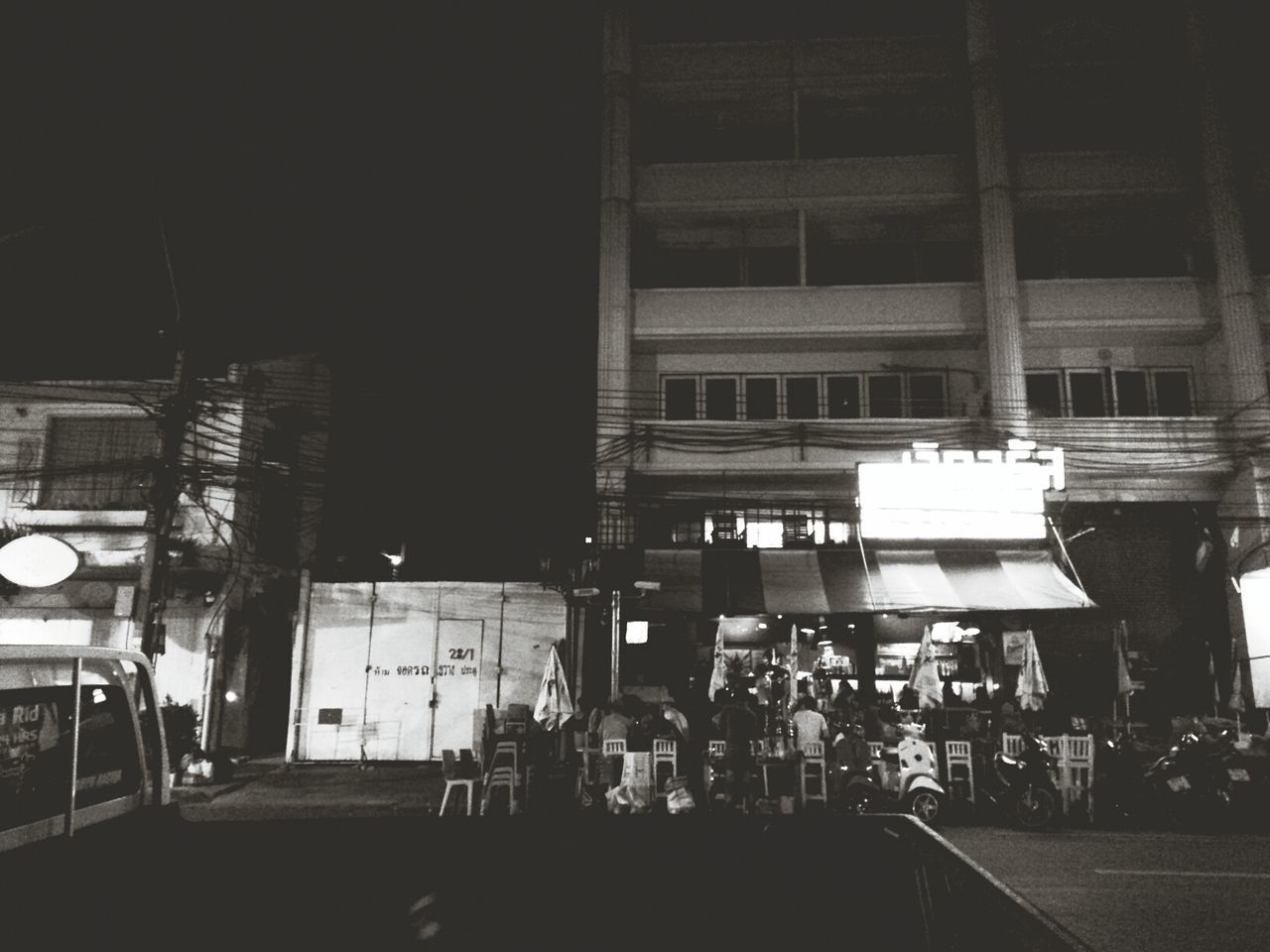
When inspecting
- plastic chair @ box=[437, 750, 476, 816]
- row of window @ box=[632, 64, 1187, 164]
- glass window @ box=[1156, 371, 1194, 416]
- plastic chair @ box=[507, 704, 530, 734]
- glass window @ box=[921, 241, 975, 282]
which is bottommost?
plastic chair @ box=[437, 750, 476, 816]

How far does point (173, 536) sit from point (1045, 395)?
20350 millimetres

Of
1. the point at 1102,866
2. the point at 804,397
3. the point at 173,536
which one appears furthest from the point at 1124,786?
the point at 173,536

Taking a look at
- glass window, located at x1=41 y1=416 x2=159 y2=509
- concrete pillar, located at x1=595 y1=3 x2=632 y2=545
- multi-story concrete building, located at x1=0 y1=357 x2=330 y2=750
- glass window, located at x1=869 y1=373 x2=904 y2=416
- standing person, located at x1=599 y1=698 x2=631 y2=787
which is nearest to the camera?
standing person, located at x1=599 y1=698 x2=631 y2=787

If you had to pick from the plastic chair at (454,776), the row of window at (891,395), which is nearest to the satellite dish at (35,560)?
the plastic chair at (454,776)

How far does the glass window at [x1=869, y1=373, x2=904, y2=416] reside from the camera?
19.5 meters

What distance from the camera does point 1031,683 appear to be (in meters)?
14.3

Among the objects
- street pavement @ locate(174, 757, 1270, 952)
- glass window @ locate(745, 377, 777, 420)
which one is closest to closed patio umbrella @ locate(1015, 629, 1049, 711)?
street pavement @ locate(174, 757, 1270, 952)

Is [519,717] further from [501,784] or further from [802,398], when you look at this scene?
[802,398]

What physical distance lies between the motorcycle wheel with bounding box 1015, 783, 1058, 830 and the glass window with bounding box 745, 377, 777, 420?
33.2 ft

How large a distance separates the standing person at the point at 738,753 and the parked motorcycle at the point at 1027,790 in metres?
3.67

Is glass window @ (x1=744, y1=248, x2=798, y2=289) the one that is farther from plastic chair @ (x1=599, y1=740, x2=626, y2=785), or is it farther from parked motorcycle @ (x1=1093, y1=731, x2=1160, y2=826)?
parked motorcycle @ (x1=1093, y1=731, x2=1160, y2=826)

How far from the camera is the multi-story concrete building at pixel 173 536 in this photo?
17.7m

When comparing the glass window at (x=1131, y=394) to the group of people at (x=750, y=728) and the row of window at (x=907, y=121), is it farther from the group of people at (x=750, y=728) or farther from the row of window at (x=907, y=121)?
the group of people at (x=750, y=728)

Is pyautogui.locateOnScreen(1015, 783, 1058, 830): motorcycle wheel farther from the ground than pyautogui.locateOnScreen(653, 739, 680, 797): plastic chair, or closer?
closer
